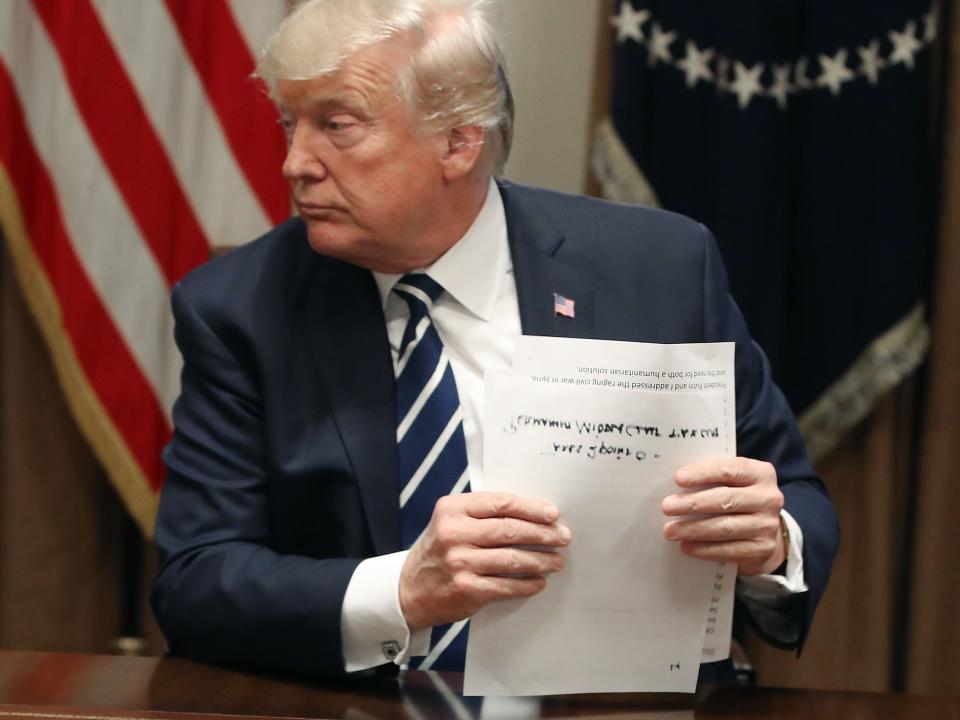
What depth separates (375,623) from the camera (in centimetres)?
149

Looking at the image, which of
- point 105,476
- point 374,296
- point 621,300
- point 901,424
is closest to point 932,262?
point 901,424

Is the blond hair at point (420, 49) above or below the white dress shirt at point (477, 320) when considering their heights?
above

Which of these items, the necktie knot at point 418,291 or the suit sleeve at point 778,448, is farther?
the necktie knot at point 418,291

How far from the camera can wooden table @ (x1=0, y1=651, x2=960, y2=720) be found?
4.31 ft

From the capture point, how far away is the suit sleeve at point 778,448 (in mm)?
1625

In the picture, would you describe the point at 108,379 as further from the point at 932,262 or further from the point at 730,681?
the point at 932,262

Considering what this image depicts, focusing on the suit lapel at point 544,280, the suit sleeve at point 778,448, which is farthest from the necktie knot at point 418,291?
the suit sleeve at point 778,448

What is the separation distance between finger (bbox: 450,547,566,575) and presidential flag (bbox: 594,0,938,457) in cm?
144

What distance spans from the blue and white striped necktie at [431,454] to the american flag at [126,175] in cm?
107

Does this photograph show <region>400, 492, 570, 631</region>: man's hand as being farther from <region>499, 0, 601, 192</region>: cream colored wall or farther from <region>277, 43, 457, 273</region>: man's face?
<region>499, 0, 601, 192</region>: cream colored wall

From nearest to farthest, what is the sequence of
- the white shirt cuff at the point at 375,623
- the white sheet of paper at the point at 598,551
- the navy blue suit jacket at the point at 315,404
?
the white sheet of paper at the point at 598,551 → the white shirt cuff at the point at 375,623 → the navy blue suit jacket at the point at 315,404

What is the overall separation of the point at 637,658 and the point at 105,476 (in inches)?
73.1

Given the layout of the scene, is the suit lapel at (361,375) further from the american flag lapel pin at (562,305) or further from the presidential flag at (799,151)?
the presidential flag at (799,151)

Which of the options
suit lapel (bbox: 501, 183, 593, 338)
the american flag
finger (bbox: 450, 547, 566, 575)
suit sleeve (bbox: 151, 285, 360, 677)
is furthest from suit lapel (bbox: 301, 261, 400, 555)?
the american flag
